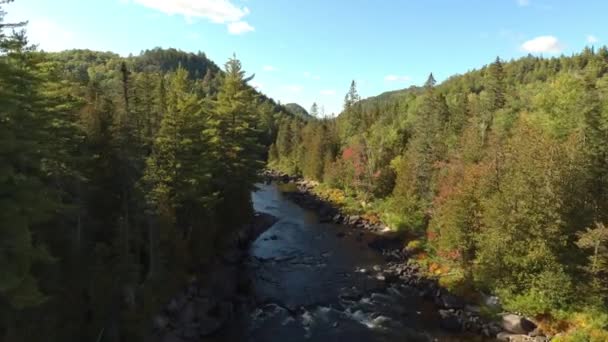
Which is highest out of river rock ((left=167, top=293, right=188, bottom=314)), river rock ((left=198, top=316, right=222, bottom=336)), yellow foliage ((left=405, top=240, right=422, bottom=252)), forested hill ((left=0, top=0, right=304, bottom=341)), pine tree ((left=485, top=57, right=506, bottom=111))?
pine tree ((left=485, top=57, right=506, bottom=111))

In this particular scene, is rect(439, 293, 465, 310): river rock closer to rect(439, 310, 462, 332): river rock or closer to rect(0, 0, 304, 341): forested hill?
rect(439, 310, 462, 332): river rock

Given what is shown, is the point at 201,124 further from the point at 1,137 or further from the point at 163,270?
the point at 1,137

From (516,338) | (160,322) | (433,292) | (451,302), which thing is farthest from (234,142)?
(516,338)

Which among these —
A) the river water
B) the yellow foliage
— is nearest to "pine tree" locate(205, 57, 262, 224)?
the river water

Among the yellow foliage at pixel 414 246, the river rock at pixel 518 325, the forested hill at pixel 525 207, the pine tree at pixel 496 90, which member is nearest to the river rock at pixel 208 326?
the river rock at pixel 518 325

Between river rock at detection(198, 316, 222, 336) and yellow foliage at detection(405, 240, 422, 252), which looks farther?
yellow foliage at detection(405, 240, 422, 252)

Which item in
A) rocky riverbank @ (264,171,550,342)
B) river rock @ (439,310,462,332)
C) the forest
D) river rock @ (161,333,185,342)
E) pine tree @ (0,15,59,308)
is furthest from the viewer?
river rock @ (439,310,462,332)

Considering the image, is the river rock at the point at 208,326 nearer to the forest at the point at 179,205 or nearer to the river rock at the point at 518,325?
the forest at the point at 179,205
